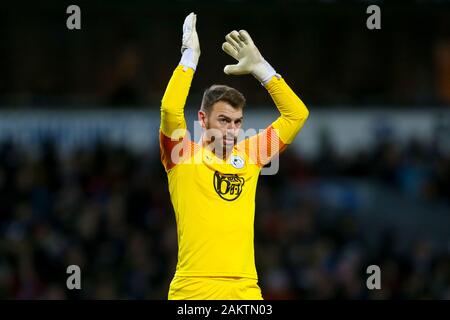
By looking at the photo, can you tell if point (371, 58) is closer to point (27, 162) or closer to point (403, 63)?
point (403, 63)

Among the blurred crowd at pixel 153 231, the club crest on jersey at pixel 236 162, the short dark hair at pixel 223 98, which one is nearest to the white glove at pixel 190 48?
the short dark hair at pixel 223 98

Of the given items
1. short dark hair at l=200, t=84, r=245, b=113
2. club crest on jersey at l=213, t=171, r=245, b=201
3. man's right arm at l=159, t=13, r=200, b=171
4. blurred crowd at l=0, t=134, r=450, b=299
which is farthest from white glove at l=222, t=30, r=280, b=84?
blurred crowd at l=0, t=134, r=450, b=299

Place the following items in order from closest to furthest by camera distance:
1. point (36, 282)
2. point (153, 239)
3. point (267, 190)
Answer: point (36, 282) → point (153, 239) → point (267, 190)

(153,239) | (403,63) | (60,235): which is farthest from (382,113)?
(60,235)

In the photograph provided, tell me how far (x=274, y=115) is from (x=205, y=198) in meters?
9.59

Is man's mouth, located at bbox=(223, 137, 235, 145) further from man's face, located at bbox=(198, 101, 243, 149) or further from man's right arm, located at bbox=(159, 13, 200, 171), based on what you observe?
Answer: man's right arm, located at bbox=(159, 13, 200, 171)

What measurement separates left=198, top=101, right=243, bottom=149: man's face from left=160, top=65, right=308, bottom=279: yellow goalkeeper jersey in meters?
0.12

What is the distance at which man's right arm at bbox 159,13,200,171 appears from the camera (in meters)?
6.19

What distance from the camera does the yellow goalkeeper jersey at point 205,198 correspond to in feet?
20.5

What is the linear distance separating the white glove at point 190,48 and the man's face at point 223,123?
30cm

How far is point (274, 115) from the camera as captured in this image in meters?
15.8

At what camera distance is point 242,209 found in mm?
6371

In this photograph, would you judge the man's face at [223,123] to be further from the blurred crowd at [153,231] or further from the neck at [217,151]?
the blurred crowd at [153,231]
